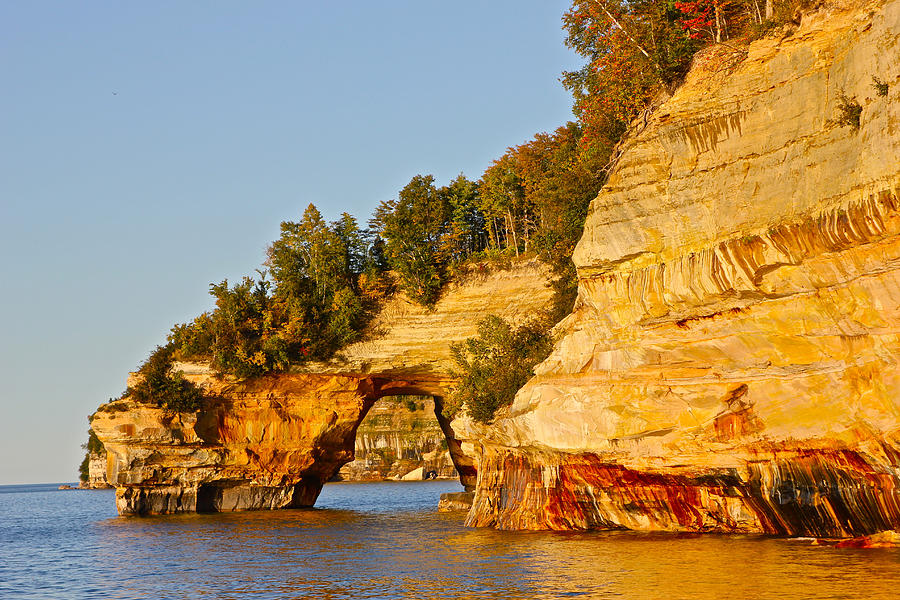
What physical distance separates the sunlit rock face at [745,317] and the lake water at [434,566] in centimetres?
157

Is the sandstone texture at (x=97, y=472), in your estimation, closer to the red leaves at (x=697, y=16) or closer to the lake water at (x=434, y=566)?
the lake water at (x=434, y=566)

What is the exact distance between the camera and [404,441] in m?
114

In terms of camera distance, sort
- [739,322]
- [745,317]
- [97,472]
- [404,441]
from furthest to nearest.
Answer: [97,472], [404,441], [739,322], [745,317]

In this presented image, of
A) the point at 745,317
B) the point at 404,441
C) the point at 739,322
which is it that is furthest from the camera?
the point at 404,441

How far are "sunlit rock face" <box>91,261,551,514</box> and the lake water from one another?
35.1 ft

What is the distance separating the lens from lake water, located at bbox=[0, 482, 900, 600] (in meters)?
19.9

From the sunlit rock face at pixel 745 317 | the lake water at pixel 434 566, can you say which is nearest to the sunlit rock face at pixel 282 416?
the lake water at pixel 434 566

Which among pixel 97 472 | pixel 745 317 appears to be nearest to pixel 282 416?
pixel 745 317

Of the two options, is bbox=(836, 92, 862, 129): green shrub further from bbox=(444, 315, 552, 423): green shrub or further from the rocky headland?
bbox=(444, 315, 552, 423): green shrub

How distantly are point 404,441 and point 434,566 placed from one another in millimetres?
89091

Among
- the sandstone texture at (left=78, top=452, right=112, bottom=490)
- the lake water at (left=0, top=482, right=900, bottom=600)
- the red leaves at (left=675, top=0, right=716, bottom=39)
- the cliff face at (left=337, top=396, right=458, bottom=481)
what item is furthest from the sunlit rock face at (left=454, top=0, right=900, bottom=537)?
the sandstone texture at (left=78, top=452, right=112, bottom=490)

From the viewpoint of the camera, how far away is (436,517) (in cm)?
4541

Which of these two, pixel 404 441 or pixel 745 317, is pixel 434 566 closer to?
pixel 745 317

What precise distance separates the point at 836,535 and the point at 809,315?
6.54 metres
